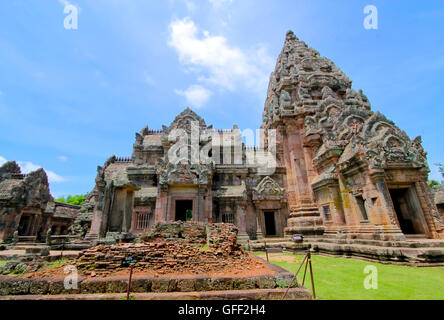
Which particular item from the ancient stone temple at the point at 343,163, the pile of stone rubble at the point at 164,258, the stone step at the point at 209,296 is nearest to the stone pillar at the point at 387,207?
the ancient stone temple at the point at 343,163

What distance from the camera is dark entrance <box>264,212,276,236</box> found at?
1821cm

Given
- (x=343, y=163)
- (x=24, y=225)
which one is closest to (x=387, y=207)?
(x=343, y=163)

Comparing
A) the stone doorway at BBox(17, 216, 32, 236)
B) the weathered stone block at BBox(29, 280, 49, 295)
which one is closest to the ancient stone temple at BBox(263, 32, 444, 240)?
the weathered stone block at BBox(29, 280, 49, 295)

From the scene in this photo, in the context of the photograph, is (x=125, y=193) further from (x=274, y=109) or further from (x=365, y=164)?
(x=274, y=109)

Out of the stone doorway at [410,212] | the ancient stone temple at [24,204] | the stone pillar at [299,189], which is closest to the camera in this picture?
the stone doorway at [410,212]

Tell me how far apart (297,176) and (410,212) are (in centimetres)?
701

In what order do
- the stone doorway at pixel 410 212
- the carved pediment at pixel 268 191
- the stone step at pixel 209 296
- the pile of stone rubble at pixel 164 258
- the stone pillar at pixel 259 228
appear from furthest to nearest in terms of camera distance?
the carved pediment at pixel 268 191
the stone pillar at pixel 259 228
the stone doorway at pixel 410 212
the pile of stone rubble at pixel 164 258
the stone step at pixel 209 296

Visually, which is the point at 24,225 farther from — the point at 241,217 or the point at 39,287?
the point at 39,287

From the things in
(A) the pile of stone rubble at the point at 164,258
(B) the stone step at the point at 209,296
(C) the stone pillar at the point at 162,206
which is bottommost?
(B) the stone step at the point at 209,296

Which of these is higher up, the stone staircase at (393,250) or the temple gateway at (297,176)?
the temple gateway at (297,176)

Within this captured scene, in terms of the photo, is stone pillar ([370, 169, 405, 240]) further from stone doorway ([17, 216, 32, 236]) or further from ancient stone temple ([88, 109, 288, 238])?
stone doorway ([17, 216, 32, 236])

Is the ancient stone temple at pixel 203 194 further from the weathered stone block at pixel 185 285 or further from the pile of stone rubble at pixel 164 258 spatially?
the weathered stone block at pixel 185 285

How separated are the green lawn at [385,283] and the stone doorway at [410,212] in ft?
11.2

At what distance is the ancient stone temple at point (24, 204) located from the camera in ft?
57.8
